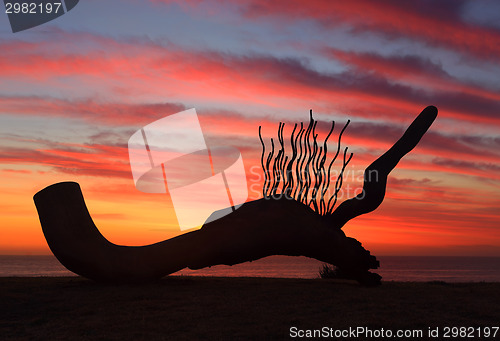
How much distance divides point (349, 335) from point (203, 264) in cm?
453

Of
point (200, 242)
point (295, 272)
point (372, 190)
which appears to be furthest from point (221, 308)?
point (295, 272)

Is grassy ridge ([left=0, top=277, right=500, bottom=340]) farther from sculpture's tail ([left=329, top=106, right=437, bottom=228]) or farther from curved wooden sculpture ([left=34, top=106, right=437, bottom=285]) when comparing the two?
sculpture's tail ([left=329, top=106, right=437, bottom=228])

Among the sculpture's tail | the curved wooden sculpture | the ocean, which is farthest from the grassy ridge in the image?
the ocean

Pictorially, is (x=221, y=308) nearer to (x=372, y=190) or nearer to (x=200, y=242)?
(x=200, y=242)

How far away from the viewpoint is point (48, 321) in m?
8.58

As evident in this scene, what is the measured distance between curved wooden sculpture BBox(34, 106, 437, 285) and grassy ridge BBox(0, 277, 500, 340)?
1.42ft

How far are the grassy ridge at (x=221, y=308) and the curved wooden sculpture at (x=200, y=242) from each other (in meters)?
0.43

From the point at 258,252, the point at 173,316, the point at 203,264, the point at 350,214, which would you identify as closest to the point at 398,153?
the point at 350,214

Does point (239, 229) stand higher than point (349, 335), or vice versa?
point (239, 229)

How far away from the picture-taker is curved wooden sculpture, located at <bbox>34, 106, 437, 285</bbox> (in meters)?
10.9

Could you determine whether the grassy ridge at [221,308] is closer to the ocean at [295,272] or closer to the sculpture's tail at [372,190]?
the sculpture's tail at [372,190]

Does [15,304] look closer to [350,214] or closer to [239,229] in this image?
[239,229]

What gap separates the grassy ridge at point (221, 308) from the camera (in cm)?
787

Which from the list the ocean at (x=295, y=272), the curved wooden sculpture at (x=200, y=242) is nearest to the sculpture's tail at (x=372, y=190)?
the curved wooden sculpture at (x=200, y=242)
